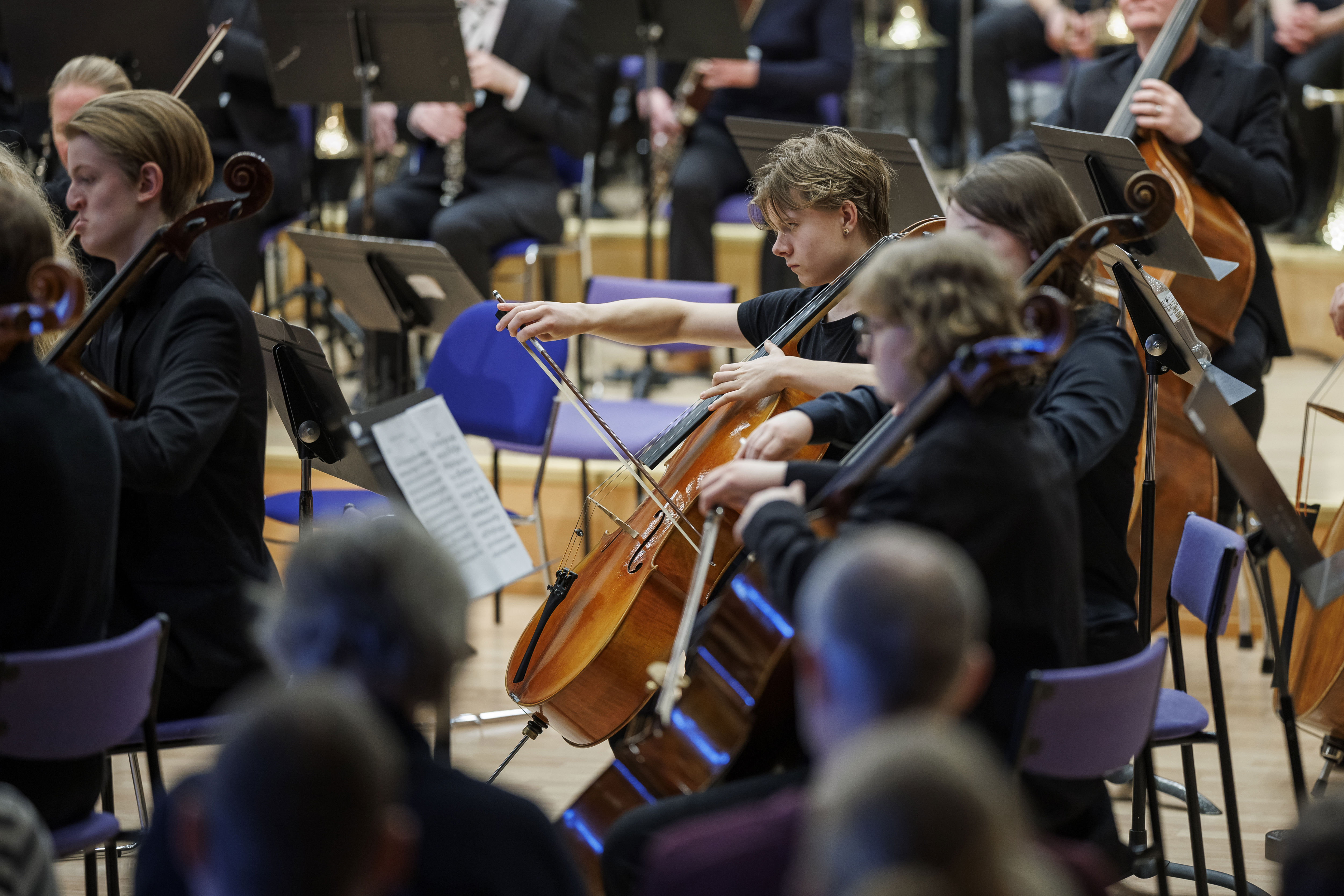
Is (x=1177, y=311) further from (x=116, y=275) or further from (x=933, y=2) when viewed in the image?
(x=933, y=2)

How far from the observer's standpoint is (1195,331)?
317 centimetres

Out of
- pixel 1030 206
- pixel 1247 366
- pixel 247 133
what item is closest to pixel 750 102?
pixel 247 133

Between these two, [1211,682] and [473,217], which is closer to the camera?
[1211,682]

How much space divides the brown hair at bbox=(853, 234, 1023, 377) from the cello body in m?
1.18

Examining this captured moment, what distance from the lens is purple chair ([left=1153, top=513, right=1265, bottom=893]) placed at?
2.19 meters

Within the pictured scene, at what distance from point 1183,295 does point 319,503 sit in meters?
2.03

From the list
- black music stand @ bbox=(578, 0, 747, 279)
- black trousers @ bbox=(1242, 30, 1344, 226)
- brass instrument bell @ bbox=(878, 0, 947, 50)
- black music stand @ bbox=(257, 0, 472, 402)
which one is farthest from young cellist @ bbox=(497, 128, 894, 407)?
brass instrument bell @ bbox=(878, 0, 947, 50)

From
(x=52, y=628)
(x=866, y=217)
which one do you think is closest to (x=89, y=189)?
(x=52, y=628)

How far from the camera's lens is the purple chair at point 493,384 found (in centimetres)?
360

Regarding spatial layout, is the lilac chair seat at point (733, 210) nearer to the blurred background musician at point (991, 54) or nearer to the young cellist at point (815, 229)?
the blurred background musician at point (991, 54)

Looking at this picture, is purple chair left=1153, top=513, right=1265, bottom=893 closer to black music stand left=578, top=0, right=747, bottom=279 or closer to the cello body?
the cello body

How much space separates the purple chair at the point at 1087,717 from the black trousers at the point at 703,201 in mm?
3127

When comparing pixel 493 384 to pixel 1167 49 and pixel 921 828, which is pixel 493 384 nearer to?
pixel 1167 49

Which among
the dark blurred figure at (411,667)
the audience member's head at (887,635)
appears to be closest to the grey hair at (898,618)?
the audience member's head at (887,635)
